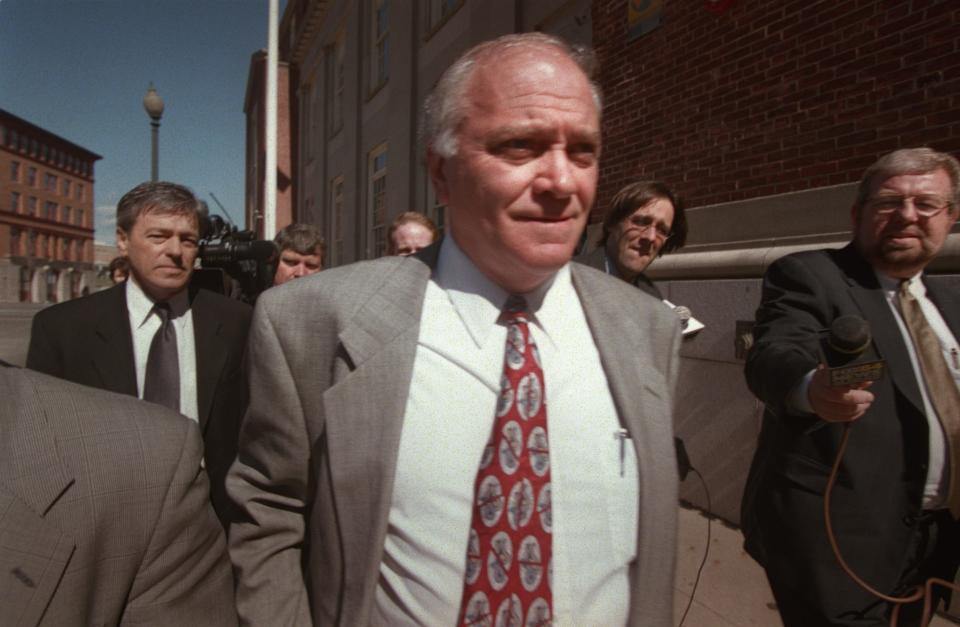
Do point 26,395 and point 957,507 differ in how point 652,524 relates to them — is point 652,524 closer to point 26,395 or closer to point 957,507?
point 26,395

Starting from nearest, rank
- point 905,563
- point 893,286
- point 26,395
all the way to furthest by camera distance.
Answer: point 26,395 < point 905,563 < point 893,286

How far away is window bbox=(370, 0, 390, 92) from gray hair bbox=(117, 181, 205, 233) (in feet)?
40.4

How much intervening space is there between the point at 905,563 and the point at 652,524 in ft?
4.30

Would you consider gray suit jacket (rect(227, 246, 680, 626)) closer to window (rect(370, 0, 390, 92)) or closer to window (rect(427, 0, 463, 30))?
window (rect(427, 0, 463, 30))

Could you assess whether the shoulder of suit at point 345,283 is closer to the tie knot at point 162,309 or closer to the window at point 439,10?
the tie knot at point 162,309

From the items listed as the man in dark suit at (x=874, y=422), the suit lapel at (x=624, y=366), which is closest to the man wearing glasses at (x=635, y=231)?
the man in dark suit at (x=874, y=422)

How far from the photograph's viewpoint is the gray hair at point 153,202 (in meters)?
2.87

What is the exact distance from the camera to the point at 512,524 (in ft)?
4.30

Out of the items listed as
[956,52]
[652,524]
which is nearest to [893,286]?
[652,524]

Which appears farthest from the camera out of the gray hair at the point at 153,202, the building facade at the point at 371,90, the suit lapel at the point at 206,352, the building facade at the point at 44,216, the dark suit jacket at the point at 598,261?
the building facade at the point at 44,216

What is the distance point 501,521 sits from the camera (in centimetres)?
131

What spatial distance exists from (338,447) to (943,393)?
1.97 m

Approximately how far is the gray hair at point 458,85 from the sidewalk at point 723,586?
2441 mm

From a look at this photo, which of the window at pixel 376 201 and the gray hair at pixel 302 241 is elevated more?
the window at pixel 376 201
